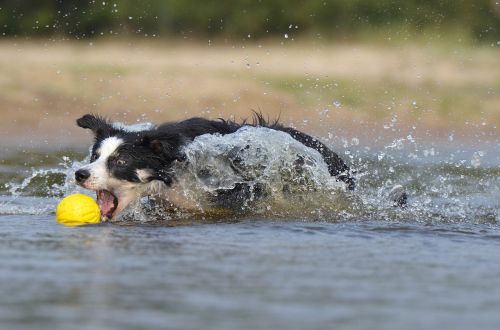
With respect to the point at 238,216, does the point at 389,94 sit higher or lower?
higher

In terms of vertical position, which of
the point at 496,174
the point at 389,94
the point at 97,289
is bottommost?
the point at 97,289

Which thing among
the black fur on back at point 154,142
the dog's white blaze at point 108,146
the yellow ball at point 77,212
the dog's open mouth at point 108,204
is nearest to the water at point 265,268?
the yellow ball at point 77,212

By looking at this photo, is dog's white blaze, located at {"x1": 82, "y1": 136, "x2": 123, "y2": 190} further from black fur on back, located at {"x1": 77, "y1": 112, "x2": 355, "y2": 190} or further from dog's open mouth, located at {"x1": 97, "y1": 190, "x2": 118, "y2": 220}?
dog's open mouth, located at {"x1": 97, "y1": 190, "x2": 118, "y2": 220}

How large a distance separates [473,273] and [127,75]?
15.4 metres

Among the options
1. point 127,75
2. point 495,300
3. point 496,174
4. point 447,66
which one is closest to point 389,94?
point 447,66

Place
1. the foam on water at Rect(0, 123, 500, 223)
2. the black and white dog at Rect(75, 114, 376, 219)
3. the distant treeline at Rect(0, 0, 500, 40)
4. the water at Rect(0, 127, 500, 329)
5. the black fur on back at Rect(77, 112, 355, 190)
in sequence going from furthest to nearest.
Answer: the distant treeline at Rect(0, 0, 500, 40)
the foam on water at Rect(0, 123, 500, 223)
the black fur on back at Rect(77, 112, 355, 190)
the black and white dog at Rect(75, 114, 376, 219)
the water at Rect(0, 127, 500, 329)

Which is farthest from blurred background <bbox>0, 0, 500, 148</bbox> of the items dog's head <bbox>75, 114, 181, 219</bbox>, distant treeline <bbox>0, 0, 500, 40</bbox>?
dog's head <bbox>75, 114, 181, 219</bbox>

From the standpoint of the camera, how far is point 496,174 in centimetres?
1420

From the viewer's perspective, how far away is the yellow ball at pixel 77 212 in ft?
28.6

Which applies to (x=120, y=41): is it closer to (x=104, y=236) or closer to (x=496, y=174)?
(x=496, y=174)

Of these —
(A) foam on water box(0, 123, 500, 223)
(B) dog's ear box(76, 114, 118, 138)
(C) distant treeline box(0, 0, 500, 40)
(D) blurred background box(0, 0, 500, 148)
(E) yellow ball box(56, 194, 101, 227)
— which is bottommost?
(E) yellow ball box(56, 194, 101, 227)

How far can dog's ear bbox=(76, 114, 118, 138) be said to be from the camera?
9.41m


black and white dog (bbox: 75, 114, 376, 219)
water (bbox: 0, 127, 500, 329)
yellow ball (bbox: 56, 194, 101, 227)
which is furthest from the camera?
black and white dog (bbox: 75, 114, 376, 219)

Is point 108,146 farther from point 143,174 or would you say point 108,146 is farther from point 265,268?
point 265,268
